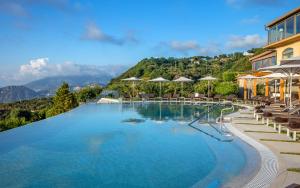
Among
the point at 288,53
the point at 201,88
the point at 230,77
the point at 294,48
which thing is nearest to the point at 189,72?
the point at 230,77

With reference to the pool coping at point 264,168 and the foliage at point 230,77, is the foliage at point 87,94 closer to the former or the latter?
the foliage at point 230,77

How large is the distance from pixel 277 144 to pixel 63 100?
19370mm

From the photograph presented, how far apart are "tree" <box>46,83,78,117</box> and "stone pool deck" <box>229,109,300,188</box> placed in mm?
14321

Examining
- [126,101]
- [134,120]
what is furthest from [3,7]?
[134,120]

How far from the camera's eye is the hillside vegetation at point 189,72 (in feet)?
89.4

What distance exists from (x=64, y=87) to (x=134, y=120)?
1212 cm

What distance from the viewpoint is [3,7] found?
21906mm

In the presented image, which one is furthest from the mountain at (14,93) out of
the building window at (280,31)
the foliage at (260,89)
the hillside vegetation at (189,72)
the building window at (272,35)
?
the building window at (280,31)

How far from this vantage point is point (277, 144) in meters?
8.96

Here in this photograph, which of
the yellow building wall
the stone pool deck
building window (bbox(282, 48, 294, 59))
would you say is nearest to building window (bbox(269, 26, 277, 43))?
the yellow building wall

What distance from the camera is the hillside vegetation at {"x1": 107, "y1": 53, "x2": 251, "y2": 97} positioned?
89.4 ft

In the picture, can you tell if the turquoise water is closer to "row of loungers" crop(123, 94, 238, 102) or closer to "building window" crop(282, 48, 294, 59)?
"building window" crop(282, 48, 294, 59)

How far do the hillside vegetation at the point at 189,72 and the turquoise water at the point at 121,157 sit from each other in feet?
44.6

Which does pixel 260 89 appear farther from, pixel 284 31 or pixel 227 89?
pixel 284 31
